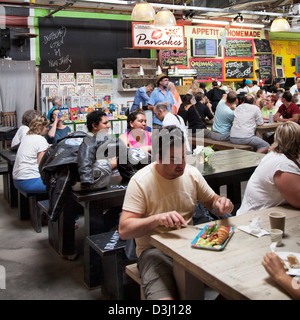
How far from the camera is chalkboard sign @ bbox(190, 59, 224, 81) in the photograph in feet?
41.8

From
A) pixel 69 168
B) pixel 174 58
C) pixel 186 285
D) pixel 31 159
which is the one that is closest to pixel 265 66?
pixel 174 58

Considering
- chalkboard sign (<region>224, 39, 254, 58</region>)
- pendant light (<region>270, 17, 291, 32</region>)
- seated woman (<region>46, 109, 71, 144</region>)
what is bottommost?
seated woman (<region>46, 109, 71, 144</region>)

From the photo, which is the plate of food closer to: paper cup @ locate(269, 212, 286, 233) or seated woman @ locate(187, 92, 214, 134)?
paper cup @ locate(269, 212, 286, 233)

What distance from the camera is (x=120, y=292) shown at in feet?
9.36

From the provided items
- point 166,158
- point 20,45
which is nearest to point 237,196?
point 166,158

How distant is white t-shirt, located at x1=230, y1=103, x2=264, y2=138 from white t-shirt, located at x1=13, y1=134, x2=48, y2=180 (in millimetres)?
3654

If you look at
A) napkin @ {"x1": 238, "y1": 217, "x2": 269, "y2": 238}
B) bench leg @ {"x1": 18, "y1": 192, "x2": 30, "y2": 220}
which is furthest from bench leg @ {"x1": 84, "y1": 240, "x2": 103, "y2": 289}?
bench leg @ {"x1": 18, "y1": 192, "x2": 30, "y2": 220}

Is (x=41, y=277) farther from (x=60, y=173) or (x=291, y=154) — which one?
(x=291, y=154)

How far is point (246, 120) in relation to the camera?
6.72m

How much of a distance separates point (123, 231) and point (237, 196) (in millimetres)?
2879

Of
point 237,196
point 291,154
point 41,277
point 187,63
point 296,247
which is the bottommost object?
point 41,277

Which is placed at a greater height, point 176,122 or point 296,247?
point 176,122

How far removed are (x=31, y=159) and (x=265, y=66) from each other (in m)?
12.1

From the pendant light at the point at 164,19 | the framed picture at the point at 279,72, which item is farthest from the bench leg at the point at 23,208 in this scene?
the framed picture at the point at 279,72
